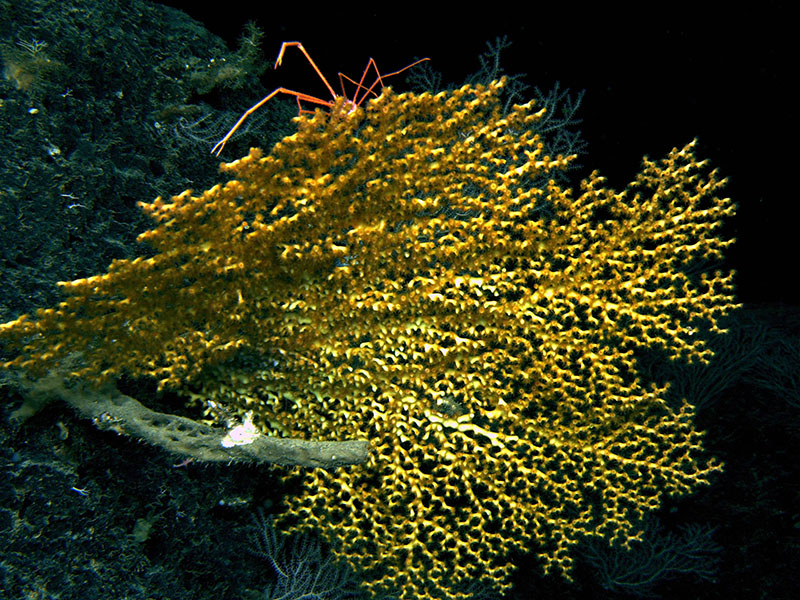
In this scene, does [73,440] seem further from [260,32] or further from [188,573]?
[260,32]

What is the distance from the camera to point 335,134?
1612 mm

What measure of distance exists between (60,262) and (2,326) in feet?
0.97

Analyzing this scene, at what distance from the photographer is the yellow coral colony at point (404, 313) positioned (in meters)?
1.59

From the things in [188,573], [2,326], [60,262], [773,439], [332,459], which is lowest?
[773,439]

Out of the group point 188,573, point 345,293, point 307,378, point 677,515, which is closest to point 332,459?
point 307,378

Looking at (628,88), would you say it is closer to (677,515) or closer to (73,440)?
(677,515)

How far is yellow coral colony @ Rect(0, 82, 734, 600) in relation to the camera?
159 centimetres

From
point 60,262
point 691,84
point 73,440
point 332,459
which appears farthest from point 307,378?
point 691,84

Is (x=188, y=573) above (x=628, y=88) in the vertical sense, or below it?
below

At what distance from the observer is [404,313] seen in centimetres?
172

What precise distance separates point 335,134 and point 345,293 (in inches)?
22.5

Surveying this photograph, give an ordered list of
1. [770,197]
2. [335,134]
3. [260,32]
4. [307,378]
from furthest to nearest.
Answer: [770,197], [260,32], [307,378], [335,134]

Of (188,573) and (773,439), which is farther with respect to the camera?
(773,439)

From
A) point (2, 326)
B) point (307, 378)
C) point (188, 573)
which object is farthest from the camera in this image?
point (188, 573)
